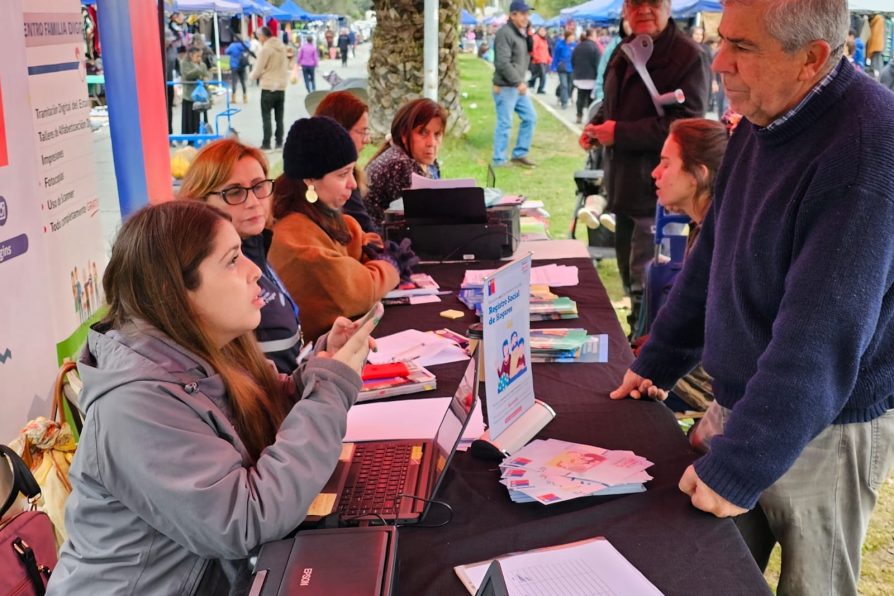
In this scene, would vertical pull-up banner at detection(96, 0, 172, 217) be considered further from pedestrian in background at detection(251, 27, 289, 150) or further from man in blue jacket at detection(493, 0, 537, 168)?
pedestrian in background at detection(251, 27, 289, 150)

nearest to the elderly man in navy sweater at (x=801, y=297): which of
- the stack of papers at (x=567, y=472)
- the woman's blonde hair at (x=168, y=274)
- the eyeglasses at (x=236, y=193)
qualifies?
the stack of papers at (x=567, y=472)

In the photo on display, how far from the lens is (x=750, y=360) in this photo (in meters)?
1.58

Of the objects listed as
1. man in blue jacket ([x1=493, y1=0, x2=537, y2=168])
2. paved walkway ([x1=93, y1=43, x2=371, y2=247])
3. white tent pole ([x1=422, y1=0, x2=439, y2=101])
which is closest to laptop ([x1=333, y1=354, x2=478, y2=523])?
paved walkway ([x1=93, y1=43, x2=371, y2=247])

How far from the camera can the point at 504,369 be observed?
5.51 ft

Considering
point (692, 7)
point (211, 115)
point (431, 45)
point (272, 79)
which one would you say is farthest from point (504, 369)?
point (692, 7)

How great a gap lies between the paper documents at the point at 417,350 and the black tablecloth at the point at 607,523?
397 mm

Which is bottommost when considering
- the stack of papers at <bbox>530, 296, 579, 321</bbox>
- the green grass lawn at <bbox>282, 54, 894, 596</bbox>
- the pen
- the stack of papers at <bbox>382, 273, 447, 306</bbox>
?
the green grass lawn at <bbox>282, 54, 894, 596</bbox>

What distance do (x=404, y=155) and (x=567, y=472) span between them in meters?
2.71

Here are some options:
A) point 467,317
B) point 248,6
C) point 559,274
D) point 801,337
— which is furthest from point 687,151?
point 248,6

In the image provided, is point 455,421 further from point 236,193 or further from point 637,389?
point 236,193

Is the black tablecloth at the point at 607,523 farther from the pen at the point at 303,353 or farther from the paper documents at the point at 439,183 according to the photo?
the paper documents at the point at 439,183

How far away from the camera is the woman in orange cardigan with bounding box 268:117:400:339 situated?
8.87ft

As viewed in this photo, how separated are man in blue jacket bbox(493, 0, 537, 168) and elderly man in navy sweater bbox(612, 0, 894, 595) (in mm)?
7683

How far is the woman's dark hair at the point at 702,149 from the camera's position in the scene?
288 centimetres
